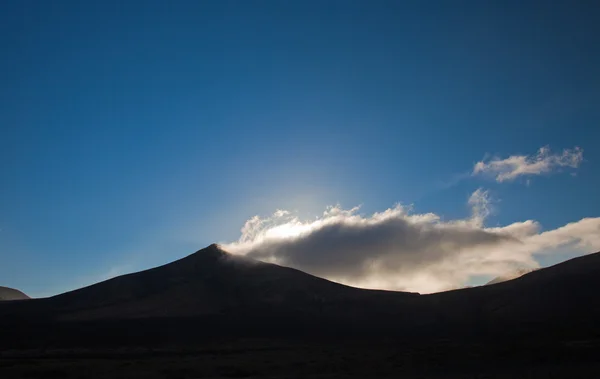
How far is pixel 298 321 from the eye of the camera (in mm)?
92625

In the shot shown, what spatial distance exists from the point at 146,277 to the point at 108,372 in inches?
3891

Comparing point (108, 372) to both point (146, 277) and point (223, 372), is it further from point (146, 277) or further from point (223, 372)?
point (146, 277)

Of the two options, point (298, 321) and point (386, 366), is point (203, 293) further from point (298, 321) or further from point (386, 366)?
point (386, 366)

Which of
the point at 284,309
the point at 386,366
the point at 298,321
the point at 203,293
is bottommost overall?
the point at 386,366

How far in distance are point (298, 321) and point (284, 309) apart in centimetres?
964

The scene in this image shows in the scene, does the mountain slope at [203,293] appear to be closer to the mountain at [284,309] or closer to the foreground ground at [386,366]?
the mountain at [284,309]

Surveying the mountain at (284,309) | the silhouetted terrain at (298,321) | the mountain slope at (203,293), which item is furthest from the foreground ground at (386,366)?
the mountain slope at (203,293)

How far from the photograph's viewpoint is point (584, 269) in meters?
98.8

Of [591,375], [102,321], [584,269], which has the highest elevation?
[584,269]

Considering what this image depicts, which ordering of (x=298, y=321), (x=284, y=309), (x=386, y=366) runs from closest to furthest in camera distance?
1. (x=386, y=366)
2. (x=298, y=321)
3. (x=284, y=309)

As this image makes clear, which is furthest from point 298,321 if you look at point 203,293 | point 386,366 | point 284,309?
point 386,366

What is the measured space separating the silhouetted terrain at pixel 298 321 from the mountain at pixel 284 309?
0.82 feet

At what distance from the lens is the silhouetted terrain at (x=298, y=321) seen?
1736 inches

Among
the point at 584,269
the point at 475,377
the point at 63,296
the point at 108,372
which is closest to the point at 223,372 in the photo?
the point at 108,372
